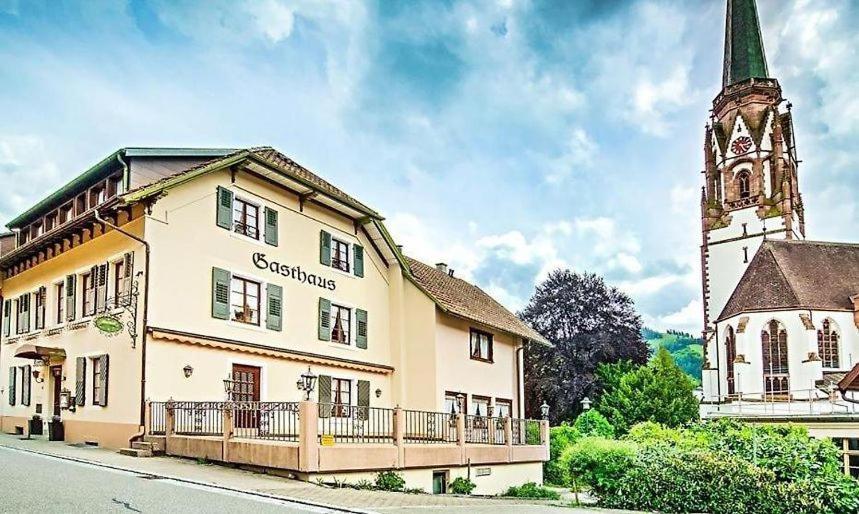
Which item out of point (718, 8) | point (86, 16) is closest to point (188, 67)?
point (86, 16)

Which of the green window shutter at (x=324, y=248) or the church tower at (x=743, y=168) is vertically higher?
the church tower at (x=743, y=168)

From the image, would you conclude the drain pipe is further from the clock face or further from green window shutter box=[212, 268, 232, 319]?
the clock face

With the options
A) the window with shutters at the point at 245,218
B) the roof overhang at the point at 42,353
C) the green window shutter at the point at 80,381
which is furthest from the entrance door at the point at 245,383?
the roof overhang at the point at 42,353

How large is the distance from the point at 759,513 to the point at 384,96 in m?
15.4

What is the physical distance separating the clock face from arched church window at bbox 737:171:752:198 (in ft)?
5.48

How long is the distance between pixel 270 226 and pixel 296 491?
11.2 meters

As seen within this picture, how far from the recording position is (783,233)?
195 feet

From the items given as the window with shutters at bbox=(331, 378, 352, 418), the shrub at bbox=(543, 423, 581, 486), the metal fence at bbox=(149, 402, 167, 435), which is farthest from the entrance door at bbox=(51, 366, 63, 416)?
the shrub at bbox=(543, 423, 581, 486)

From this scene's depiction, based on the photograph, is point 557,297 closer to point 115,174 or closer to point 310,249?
point 310,249

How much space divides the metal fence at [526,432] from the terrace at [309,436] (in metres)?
3.18

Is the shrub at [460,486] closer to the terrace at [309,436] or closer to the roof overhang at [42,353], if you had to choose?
the terrace at [309,436]

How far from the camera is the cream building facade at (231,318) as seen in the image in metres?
19.2

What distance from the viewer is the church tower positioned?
6075cm

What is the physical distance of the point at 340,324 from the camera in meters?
26.1
